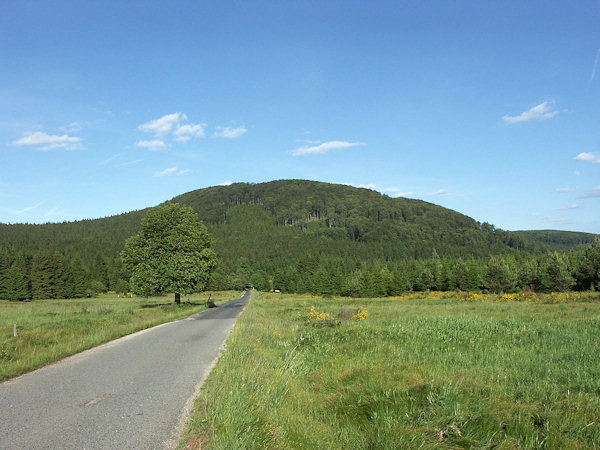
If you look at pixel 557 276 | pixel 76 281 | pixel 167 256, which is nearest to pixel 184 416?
pixel 167 256

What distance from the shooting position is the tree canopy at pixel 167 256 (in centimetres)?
3288

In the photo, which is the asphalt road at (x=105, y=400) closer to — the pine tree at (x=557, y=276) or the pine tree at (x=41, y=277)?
the pine tree at (x=557, y=276)

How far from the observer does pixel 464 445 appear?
5.37m

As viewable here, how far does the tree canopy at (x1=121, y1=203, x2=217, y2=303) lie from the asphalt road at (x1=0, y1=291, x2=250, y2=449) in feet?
70.4

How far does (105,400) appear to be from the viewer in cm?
692

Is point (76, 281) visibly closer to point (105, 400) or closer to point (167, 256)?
point (167, 256)

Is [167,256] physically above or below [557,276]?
above

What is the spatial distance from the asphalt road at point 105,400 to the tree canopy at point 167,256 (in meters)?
21.5

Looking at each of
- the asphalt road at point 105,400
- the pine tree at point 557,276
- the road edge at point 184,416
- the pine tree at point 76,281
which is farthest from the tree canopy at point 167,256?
the pine tree at point 557,276

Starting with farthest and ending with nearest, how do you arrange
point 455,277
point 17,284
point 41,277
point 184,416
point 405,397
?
point 455,277, point 41,277, point 17,284, point 405,397, point 184,416

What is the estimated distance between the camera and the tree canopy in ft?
108

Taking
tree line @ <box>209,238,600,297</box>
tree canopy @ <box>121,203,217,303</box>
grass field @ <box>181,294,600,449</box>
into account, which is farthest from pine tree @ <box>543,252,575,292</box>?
grass field @ <box>181,294,600,449</box>

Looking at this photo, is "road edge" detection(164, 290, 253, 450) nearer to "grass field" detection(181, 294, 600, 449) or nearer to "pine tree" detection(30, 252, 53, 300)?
"grass field" detection(181, 294, 600, 449)

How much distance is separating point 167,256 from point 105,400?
1111 inches
